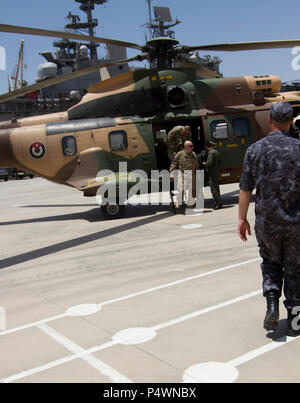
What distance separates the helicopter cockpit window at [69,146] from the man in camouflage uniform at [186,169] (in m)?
2.55

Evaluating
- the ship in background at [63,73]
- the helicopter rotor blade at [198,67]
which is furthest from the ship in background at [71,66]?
the helicopter rotor blade at [198,67]

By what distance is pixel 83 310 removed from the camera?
4312mm

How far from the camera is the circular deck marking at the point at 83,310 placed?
4.23m

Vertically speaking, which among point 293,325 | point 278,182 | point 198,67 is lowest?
point 293,325

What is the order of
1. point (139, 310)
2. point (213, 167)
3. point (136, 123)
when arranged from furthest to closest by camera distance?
point (136, 123) → point (213, 167) → point (139, 310)

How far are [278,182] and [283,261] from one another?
69cm

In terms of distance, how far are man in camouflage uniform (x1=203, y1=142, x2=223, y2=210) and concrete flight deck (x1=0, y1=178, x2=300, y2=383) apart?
190 cm

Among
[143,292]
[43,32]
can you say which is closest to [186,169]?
[43,32]

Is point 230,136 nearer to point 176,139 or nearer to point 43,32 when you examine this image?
point 176,139

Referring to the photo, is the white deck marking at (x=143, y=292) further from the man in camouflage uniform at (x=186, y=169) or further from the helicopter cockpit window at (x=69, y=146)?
the helicopter cockpit window at (x=69, y=146)

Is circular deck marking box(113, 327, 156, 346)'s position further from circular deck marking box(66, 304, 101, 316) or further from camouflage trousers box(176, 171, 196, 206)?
camouflage trousers box(176, 171, 196, 206)

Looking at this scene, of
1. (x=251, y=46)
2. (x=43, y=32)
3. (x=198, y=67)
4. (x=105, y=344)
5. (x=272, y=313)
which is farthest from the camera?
(x=198, y=67)
